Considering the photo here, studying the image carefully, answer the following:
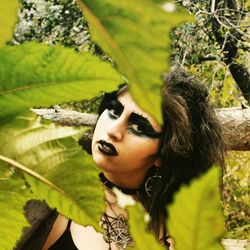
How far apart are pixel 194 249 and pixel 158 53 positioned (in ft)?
0.20

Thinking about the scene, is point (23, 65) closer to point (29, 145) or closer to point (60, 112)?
point (29, 145)

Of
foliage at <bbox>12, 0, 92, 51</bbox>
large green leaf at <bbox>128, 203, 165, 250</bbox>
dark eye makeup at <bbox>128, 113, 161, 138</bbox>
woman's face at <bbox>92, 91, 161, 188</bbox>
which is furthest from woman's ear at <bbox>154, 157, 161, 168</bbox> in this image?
foliage at <bbox>12, 0, 92, 51</bbox>

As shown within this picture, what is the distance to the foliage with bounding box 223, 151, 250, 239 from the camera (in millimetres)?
4395

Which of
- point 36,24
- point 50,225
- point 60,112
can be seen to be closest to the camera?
point 50,225

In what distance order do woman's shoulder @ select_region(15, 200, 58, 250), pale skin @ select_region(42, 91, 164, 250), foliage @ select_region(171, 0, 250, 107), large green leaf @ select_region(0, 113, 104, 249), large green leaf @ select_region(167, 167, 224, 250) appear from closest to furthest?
1. large green leaf @ select_region(167, 167, 224, 250)
2. large green leaf @ select_region(0, 113, 104, 249)
3. woman's shoulder @ select_region(15, 200, 58, 250)
4. pale skin @ select_region(42, 91, 164, 250)
5. foliage @ select_region(171, 0, 250, 107)

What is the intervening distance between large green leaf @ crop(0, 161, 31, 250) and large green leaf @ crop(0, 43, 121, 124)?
0.04 meters

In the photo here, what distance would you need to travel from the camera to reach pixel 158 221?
1747 millimetres

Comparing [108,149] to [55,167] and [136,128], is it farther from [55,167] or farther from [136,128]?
[55,167]

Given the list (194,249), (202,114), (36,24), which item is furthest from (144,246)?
(36,24)

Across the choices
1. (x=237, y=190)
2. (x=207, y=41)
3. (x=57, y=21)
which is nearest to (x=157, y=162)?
(x=57, y=21)

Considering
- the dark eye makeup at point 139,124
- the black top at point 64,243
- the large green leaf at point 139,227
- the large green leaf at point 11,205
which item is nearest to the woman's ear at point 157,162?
the dark eye makeup at point 139,124

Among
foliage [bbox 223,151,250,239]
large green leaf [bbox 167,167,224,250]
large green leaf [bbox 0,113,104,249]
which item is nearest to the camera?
large green leaf [bbox 167,167,224,250]

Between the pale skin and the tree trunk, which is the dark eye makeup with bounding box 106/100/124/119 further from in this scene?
the tree trunk

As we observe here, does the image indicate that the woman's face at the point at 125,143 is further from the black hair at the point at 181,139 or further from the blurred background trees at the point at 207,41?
the blurred background trees at the point at 207,41
